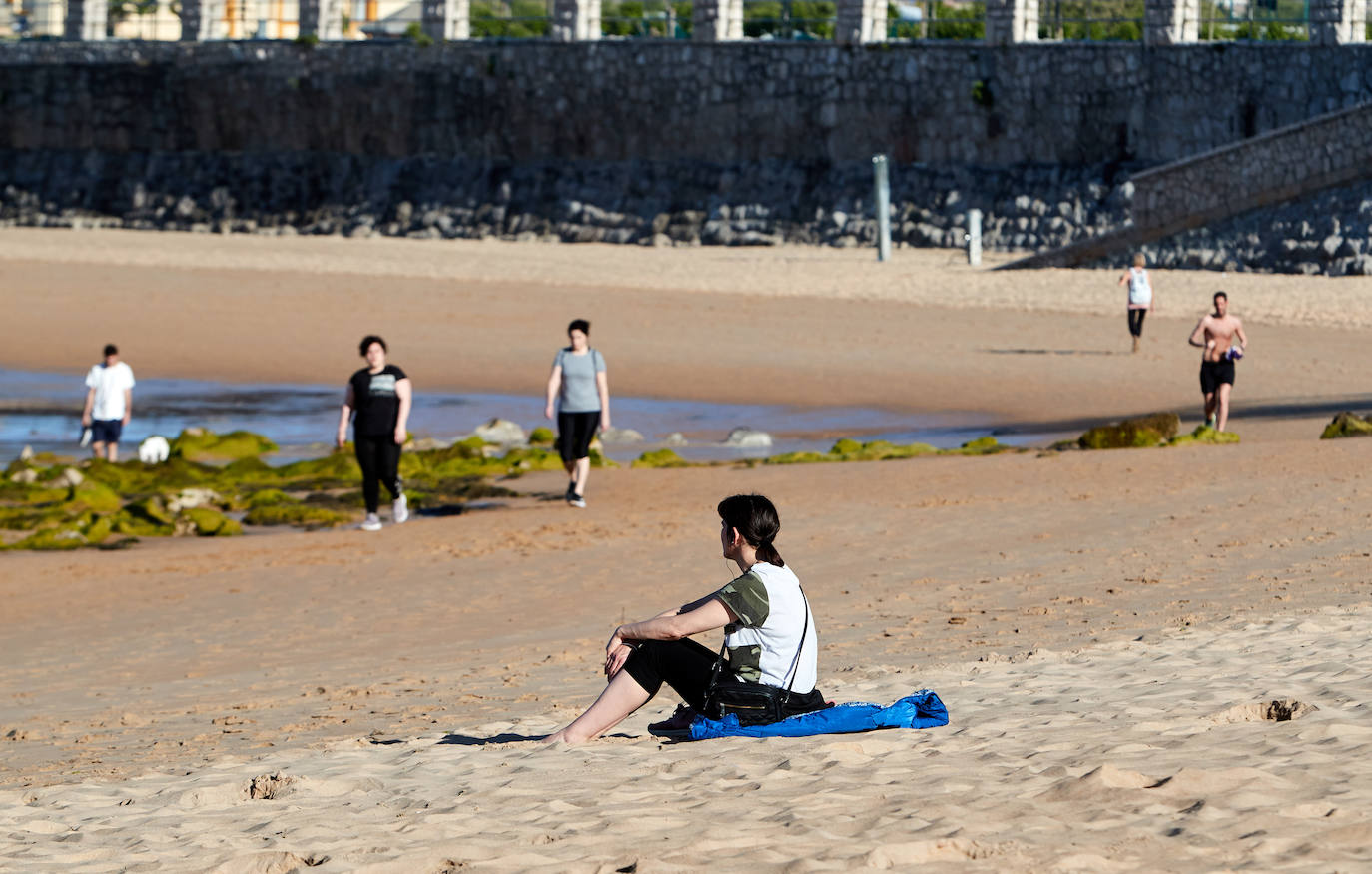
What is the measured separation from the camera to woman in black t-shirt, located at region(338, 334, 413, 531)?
13.1 m

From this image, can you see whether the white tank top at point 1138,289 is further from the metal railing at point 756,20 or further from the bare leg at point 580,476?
the bare leg at point 580,476

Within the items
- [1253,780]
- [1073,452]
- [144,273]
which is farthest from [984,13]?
[1253,780]

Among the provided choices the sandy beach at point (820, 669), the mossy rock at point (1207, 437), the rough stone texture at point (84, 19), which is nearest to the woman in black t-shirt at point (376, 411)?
the sandy beach at point (820, 669)

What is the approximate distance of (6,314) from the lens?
102 feet

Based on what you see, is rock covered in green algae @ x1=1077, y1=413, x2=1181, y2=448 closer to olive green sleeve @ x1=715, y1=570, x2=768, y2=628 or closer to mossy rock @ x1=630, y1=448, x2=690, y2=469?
mossy rock @ x1=630, y1=448, x2=690, y2=469

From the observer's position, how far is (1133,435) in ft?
55.2

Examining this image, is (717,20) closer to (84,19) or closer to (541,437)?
(84,19)

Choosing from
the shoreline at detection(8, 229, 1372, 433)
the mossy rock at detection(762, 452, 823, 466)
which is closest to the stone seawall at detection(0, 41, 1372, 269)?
the shoreline at detection(8, 229, 1372, 433)

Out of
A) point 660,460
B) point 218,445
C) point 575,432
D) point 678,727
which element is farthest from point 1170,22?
point 678,727

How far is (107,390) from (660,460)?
18.4 feet

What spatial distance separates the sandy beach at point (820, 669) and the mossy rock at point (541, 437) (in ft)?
10.6

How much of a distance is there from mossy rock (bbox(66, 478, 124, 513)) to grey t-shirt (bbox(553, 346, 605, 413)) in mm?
4457

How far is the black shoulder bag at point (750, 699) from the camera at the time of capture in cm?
666

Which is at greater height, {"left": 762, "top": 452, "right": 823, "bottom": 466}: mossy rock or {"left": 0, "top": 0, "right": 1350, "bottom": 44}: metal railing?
{"left": 0, "top": 0, "right": 1350, "bottom": 44}: metal railing
